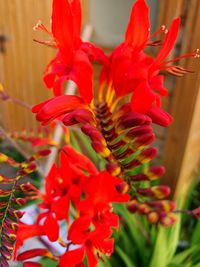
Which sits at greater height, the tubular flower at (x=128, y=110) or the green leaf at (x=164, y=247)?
the tubular flower at (x=128, y=110)

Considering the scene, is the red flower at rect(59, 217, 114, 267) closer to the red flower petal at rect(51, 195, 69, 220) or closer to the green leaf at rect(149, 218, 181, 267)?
the red flower petal at rect(51, 195, 69, 220)

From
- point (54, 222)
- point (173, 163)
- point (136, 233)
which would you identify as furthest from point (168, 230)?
point (54, 222)

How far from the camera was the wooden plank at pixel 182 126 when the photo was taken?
563 mm

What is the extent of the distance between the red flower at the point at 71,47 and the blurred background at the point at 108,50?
3.6 inches

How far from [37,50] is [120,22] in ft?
1.01

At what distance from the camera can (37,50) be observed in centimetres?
77

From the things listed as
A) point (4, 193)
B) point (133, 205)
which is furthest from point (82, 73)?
point (133, 205)

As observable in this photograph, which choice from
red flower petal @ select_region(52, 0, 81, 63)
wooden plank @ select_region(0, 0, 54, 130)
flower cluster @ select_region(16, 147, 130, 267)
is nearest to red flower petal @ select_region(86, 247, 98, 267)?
flower cluster @ select_region(16, 147, 130, 267)

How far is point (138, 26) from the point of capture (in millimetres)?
351

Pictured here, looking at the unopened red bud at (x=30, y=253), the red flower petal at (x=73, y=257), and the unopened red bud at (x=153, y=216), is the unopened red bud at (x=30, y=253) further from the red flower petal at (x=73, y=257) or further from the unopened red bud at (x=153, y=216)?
the unopened red bud at (x=153, y=216)

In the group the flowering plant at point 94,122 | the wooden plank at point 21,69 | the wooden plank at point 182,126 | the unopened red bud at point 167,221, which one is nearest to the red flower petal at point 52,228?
the flowering plant at point 94,122

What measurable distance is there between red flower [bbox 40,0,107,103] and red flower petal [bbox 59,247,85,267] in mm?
165

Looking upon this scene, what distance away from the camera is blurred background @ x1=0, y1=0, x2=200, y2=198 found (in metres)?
0.49

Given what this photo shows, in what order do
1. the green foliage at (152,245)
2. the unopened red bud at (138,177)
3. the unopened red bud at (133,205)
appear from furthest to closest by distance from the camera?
1. the green foliage at (152,245)
2. the unopened red bud at (133,205)
3. the unopened red bud at (138,177)
